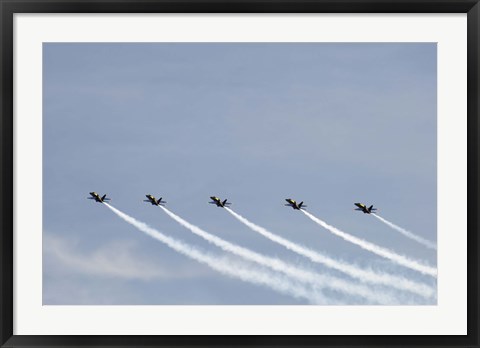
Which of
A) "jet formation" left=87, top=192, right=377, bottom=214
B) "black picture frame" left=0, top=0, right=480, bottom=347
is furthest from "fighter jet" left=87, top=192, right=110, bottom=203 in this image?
"black picture frame" left=0, top=0, right=480, bottom=347

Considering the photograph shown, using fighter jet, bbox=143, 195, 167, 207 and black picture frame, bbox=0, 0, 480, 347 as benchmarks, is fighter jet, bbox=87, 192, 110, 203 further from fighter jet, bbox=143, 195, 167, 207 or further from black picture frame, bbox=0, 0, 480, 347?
black picture frame, bbox=0, 0, 480, 347

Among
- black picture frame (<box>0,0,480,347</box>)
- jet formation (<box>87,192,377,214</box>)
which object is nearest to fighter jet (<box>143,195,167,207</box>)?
jet formation (<box>87,192,377,214</box>)

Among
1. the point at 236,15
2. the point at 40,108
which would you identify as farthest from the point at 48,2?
the point at 236,15

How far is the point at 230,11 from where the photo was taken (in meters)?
29.3

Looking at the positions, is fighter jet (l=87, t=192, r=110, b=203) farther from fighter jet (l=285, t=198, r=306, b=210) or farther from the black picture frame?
the black picture frame

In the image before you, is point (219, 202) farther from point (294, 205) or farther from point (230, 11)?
point (230, 11)

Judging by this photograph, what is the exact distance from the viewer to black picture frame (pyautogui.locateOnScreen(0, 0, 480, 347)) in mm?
28766

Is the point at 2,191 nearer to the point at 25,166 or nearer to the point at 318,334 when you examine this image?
the point at 25,166

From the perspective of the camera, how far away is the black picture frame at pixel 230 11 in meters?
28.8

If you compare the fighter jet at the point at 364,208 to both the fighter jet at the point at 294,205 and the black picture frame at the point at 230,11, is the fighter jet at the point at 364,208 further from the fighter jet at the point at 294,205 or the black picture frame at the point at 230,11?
the black picture frame at the point at 230,11

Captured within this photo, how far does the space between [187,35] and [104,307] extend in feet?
25.7

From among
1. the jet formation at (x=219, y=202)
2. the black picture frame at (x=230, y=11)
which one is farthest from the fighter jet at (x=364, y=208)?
the black picture frame at (x=230, y=11)

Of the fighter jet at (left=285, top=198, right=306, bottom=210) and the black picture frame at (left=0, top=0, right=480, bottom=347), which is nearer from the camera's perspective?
the black picture frame at (left=0, top=0, right=480, bottom=347)

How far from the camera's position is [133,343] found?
94.3 ft
